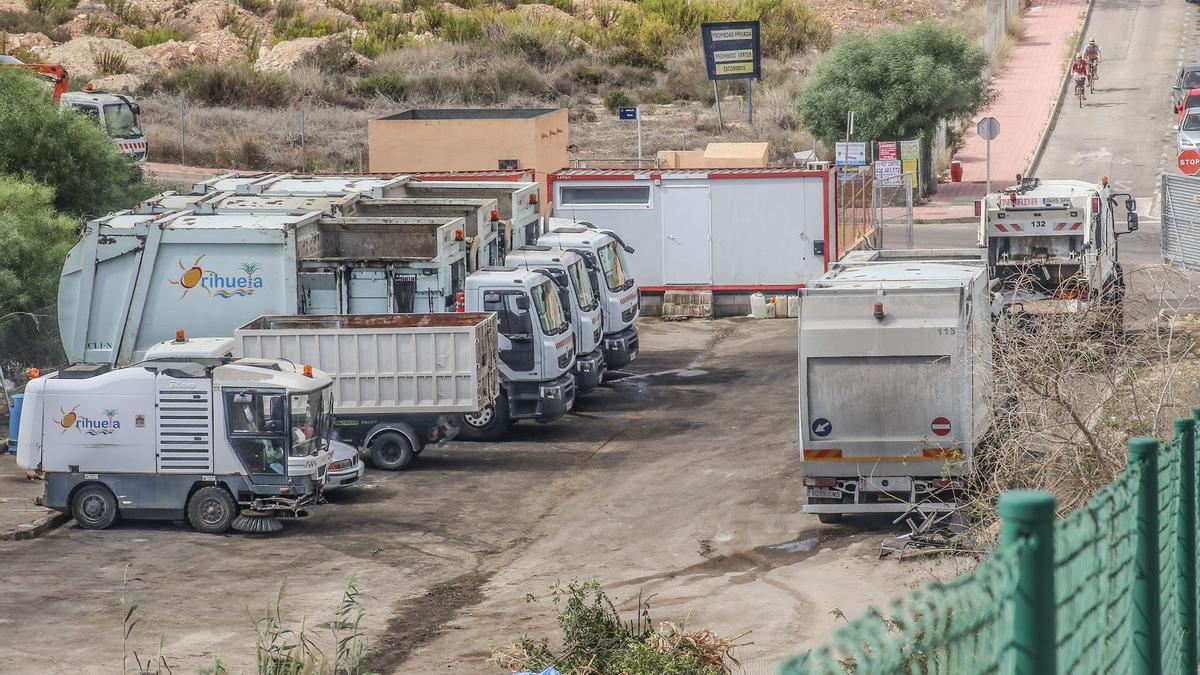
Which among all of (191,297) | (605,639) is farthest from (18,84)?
(605,639)

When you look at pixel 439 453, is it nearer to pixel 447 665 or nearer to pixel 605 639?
pixel 447 665

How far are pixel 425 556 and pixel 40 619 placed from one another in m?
4.02

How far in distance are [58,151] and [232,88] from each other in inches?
1262

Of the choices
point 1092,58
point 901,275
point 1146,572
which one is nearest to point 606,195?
point 901,275

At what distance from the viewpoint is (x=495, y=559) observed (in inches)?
643

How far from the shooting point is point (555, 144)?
36.2 m

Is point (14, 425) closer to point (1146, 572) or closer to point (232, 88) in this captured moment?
point (1146, 572)

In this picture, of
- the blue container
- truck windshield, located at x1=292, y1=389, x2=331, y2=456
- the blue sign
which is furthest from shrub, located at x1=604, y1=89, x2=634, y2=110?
the blue sign

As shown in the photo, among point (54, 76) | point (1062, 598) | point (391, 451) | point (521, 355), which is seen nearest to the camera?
point (1062, 598)

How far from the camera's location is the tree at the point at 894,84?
41594 millimetres

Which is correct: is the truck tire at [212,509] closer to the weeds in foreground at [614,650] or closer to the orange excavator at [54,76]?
the weeds in foreground at [614,650]

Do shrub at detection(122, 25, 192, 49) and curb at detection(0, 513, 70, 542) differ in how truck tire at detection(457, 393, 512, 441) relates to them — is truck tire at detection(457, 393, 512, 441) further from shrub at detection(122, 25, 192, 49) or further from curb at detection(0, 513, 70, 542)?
shrub at detection(122, 25, 192, 49)

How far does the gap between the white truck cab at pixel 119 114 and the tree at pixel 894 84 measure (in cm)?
1816

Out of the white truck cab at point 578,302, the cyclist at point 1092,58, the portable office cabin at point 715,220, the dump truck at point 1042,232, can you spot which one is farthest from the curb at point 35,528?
the cyclist at point 1092,58
